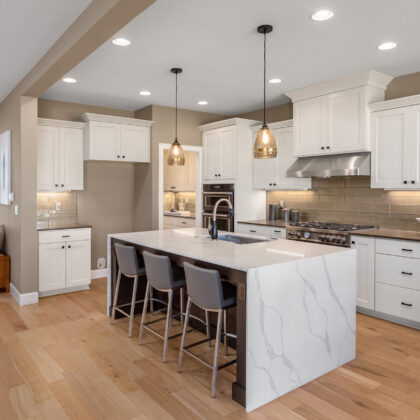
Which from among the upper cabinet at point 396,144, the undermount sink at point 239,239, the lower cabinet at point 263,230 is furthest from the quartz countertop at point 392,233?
the undermount sink at point 239,239

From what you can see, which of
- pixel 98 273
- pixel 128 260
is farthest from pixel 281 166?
pixel 98 273

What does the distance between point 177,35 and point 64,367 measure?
9.44ft

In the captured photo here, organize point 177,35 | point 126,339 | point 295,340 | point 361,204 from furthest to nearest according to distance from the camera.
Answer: point 361,204 < point 126,339 < point 177,35 < point 295,340

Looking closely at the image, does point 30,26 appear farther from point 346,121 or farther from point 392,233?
point 392,233

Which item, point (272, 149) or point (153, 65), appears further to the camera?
point (153, 65)

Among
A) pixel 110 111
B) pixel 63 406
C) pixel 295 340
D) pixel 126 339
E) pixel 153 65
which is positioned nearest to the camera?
pixel 63 406

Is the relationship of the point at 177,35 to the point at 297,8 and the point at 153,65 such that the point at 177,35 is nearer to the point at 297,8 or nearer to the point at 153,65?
the point at 153,65

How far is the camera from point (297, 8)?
272 cm

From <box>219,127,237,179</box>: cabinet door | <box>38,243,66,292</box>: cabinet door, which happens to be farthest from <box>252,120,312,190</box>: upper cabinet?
<box>38,243,66,292</box>: cabinet door

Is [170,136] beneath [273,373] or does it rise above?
above

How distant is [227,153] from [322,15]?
3.06 m

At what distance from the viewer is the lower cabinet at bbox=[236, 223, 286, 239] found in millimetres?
5004

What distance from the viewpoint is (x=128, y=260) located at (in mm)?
3498

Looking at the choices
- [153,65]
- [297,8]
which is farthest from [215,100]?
[297,8]
